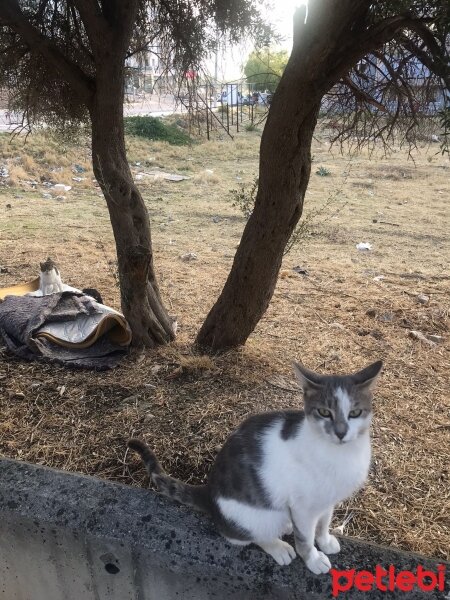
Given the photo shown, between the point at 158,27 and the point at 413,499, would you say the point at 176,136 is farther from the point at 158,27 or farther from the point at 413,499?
the point at 413,499

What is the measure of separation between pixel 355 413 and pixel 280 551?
0.60 meters

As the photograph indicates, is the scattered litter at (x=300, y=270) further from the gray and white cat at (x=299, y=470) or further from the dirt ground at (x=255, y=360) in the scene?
the gray and white cat at (x=299, y=470)

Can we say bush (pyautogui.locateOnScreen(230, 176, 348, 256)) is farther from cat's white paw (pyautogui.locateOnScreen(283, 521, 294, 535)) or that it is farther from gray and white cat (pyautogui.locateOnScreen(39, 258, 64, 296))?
cat's white paw (pyautogui.locateOnScreen(283, 521, 294, 535))

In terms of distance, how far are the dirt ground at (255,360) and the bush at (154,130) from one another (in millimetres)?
7373

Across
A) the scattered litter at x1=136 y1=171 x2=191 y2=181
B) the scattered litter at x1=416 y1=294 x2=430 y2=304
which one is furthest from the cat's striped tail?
the scattered litter at x1=136 y1=171 x2=191 y2=181

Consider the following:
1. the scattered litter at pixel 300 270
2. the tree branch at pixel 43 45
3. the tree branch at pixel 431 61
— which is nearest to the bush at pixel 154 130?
the scattered litter at pixel 300 270

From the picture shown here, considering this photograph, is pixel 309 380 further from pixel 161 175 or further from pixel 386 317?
pixel 161 175

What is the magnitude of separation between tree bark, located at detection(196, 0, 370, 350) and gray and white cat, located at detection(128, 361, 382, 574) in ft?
4.92

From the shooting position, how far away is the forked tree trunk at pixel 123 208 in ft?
10.7

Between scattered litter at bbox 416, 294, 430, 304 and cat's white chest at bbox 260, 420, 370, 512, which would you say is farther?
scattered litter at bbox 416, 294, 430, 304

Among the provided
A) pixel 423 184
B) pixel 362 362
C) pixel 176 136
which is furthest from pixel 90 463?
pixel 176 136

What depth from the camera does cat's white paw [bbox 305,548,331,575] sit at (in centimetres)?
176

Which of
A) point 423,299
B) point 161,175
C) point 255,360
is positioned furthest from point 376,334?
point 161,175

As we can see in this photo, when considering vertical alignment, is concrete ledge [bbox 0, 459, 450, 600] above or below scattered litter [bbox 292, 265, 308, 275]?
below
